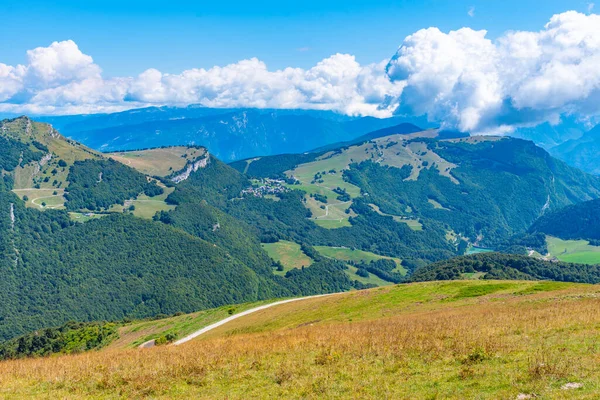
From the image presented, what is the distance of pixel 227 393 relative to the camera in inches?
877

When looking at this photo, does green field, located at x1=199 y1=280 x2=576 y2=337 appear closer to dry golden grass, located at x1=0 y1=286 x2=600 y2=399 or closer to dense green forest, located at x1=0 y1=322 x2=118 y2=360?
dry golden grass, located at x1=0 y1=286 x2=600 y2=399

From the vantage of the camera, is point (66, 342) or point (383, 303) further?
point (66, 342)

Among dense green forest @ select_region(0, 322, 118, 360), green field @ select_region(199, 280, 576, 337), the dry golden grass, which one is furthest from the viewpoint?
dense green forest @ select_region(0, 322, 118, 360)

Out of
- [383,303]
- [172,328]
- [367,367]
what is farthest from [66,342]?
[367,367]

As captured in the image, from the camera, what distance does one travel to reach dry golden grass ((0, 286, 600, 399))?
20.0m

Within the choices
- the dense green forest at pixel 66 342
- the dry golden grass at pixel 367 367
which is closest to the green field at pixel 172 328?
the dense green forest at pixel 66 342

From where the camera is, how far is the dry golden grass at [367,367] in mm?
20042

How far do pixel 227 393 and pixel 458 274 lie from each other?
5092 inches

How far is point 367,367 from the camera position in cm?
2394

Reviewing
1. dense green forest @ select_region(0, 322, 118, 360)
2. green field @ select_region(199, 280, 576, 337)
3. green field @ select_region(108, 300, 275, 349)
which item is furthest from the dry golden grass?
dense green forest @ select_region(0, 322, 118, 360)

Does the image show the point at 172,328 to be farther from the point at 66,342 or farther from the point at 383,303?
the point at 383,303

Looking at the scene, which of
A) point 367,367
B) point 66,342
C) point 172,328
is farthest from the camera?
point 66,342

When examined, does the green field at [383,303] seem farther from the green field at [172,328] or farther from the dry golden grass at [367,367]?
the dry golden grass at [367,367]

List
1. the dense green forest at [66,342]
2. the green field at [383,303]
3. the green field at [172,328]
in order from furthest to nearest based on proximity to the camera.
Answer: the dense green forest at [66,342], the green field at [172,328], the green field at [383,303]
